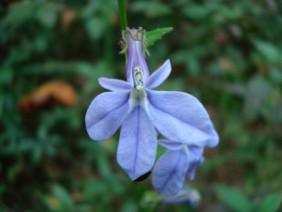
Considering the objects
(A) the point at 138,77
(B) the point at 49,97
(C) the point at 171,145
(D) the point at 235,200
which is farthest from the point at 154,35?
(B) the point at 49,97

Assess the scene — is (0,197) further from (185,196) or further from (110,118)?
(110,118)

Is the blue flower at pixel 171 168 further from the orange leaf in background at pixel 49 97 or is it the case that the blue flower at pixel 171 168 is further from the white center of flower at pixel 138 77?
the orange leaf in background at pixel 49 97

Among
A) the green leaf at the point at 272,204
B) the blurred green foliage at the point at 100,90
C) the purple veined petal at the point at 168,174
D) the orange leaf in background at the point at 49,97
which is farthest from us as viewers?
the orange leaf in background at the point at 49,97

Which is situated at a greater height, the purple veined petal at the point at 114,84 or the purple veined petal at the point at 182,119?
the purple veined petal at the point at 114,84

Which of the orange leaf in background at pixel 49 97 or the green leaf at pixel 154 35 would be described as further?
the orange leaf in background at pixel 49 97

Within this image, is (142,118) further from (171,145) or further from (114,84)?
(171,145)

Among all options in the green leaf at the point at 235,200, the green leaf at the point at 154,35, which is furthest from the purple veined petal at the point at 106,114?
the green leaf at the point at 235,200

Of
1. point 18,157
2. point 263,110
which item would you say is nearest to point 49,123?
point 18,157
